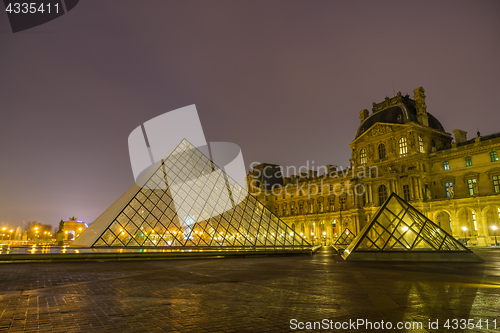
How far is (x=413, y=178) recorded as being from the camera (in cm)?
3753

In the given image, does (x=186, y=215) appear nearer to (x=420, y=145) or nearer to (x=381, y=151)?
(x=381, y=151)

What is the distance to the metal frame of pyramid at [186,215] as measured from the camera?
18.5 metres

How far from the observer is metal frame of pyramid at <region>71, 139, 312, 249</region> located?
18469 millimetres

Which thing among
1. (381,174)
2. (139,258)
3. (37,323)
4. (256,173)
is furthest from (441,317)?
(256,173)

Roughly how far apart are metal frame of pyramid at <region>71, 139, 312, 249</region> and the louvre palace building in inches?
785

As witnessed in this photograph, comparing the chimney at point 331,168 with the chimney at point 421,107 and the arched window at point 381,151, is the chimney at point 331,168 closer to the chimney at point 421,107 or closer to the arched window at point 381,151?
the arched window at point 381,151

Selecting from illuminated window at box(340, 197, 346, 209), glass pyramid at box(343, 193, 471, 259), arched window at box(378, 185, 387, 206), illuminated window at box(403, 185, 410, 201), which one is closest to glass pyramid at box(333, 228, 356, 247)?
arched window at box(378, 185, 387, 206)

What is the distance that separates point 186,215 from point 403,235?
40.6ft

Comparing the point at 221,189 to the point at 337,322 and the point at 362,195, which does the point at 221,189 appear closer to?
the point at 337,322

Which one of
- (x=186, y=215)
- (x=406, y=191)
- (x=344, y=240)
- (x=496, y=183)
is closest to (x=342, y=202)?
(x=344, y=240)

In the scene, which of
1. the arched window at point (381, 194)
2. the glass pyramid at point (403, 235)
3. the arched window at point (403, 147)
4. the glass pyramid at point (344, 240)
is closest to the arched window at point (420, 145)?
the arched window at point (403, 147)

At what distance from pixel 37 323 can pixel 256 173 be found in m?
67.5

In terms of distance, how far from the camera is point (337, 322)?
373 centimetres

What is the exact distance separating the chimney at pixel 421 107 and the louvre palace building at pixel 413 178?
0.12m
